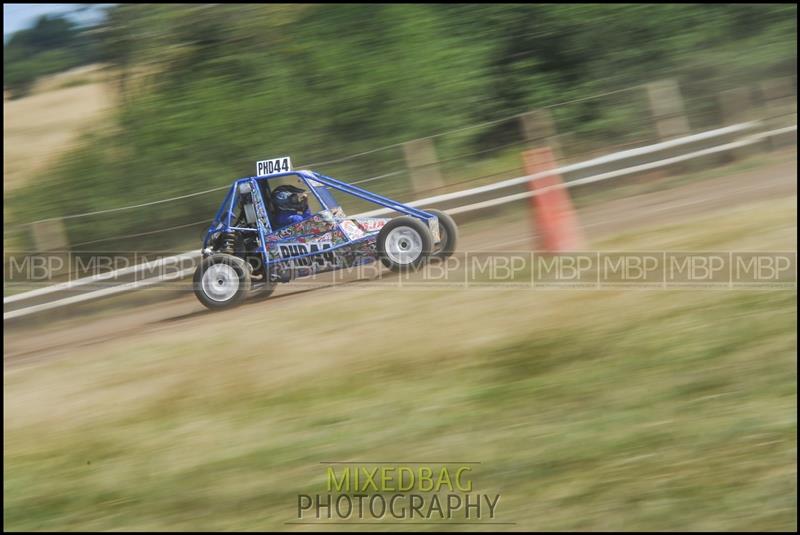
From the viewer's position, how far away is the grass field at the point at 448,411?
4934mm

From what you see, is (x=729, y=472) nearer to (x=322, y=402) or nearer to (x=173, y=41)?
(x=322, y=402)

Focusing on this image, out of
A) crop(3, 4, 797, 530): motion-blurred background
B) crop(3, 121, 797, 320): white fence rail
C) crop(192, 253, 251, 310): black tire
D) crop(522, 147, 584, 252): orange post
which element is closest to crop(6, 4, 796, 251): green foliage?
crop(3, 4, 797, 530): motion-blurred background

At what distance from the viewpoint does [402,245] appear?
6.59 metres

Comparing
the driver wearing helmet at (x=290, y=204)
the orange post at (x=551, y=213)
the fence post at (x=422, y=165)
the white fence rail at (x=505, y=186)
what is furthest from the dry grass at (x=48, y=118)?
the orange post at (x=551, y=213)

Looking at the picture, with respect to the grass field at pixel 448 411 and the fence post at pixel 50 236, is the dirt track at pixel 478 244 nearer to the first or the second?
the grass field at pixel 448 411

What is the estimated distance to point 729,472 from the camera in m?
4.85

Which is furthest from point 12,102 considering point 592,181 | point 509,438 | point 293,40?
point 509,438

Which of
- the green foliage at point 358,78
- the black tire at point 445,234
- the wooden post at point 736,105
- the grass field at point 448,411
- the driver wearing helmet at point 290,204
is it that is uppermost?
the green foliage at point 358,78

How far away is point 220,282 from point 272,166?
1.38 meters

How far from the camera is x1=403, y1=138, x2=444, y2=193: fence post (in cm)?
780

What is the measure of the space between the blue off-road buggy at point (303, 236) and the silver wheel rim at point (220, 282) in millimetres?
11

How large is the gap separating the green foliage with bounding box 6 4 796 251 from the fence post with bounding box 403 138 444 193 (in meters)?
0.15

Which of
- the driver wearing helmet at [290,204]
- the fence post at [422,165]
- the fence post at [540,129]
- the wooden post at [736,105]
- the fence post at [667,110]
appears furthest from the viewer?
the wooden post at [736,105]

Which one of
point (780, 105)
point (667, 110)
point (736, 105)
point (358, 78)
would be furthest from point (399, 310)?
point (780, 105)
